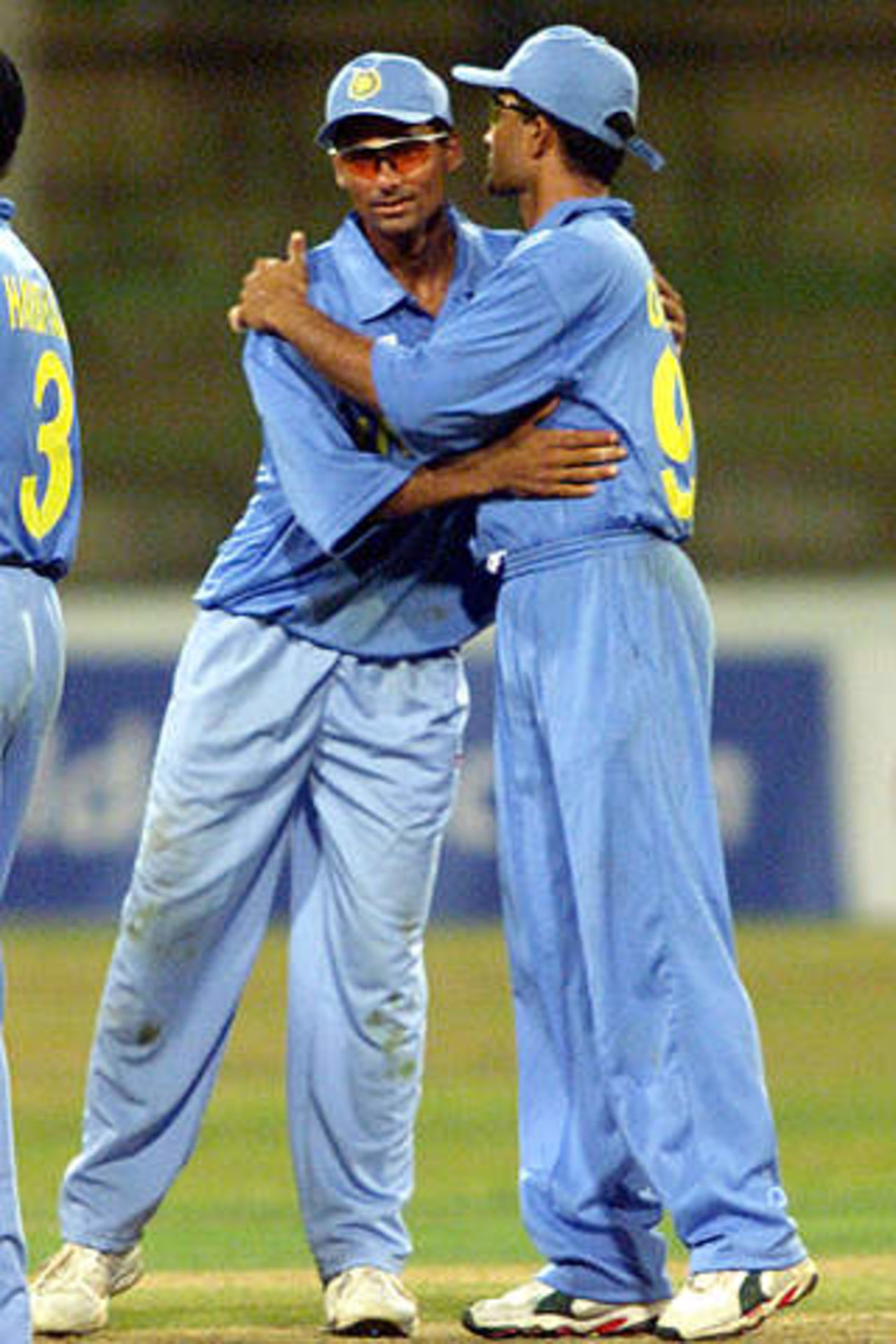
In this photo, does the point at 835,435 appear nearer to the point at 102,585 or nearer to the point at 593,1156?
the point at 102,585

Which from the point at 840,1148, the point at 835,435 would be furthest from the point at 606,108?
the point at 835,435

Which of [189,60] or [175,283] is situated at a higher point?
[189,60]

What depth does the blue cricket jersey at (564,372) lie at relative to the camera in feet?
15.9

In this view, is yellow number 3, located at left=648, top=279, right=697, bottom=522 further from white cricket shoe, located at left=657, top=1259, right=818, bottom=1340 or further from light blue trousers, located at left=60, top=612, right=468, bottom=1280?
white cricket shoe, located at left=657, top=1259, right=818, bottom=1340

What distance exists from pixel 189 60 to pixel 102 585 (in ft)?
25.4

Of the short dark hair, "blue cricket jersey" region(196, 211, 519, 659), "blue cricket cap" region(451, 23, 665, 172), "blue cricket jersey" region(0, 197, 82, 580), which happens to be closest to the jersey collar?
"blue cricket jersey" region(196, 211, 519, 659)

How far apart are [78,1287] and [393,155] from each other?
7.28ft

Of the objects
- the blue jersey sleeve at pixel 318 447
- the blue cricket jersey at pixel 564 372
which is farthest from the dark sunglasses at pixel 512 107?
the blue jersey sleeve at pixel 318 447

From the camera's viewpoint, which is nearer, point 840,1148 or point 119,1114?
point 119,1114

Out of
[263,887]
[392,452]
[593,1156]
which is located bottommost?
[593,1156]

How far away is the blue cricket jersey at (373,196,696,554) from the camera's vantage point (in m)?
4.86

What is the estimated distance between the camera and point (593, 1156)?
498cm

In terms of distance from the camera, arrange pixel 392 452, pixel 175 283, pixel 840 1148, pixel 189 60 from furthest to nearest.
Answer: pixel 189 60, pixel 175 283, pixel 840 1148, pixel 392 452

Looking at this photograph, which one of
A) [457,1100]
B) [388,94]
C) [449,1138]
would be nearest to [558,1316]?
[388,94]
